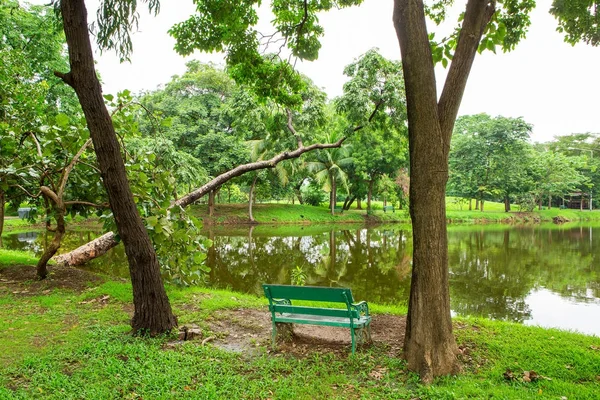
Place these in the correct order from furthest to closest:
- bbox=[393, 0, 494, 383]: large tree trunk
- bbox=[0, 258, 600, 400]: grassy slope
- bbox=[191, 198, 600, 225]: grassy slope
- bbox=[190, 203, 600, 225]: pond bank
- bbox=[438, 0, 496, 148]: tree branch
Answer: bbox=[191, 198, 600, 225]: grassy slope < bbox=[190, 203, 600, 225]: pond bank < bbox=[438, 0, 496, 148]: tree branch < bbox=[393, 0, 494, 383]: large tree trunk < bbox=[0, 258, 600, 400]: grassy slope

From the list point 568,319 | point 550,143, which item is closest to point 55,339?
point 568,319

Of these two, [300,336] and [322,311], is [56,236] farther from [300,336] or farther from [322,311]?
[322,311]

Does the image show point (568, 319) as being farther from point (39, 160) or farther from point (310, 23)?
point (39, 160)

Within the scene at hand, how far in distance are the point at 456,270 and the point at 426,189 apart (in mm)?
9983

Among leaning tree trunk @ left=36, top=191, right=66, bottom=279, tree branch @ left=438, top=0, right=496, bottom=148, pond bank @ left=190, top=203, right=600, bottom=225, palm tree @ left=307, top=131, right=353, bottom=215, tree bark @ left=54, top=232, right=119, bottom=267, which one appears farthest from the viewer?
palm tree @ left=307, top=131, right=353, bottom=215

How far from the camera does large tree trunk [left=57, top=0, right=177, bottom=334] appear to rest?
14.9 ft

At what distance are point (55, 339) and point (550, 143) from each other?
68.6 metres

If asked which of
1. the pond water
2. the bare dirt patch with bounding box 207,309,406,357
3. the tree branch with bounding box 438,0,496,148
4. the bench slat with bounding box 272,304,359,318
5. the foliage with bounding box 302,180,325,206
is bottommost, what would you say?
the pond water

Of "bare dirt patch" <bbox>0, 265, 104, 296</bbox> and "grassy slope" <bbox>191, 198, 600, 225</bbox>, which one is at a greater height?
"grassy slope" <bbox>191, 198, 600, 225</bbox>

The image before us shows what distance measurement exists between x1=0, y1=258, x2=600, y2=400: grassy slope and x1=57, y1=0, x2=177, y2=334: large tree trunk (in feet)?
1.27

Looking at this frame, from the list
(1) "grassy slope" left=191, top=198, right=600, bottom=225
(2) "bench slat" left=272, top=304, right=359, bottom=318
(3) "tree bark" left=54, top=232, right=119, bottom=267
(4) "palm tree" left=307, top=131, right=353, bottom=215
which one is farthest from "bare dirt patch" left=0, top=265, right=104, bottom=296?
(4) "palm tree" left=307, top=131, right=353, bottom=215

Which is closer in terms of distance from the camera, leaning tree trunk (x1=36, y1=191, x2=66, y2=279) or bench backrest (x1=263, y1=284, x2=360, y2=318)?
bench backrest (x1=263, y1=284, x2=360, y2=318)

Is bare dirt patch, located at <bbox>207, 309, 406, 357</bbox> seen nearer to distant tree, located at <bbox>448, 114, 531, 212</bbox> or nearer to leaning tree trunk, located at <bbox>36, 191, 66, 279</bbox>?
leaning tree trunk, located at <bbox>36, 191, 66, 279</bbox>

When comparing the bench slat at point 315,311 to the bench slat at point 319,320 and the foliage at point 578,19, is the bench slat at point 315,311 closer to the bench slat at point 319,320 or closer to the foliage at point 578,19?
the bench slat at point 319,320
